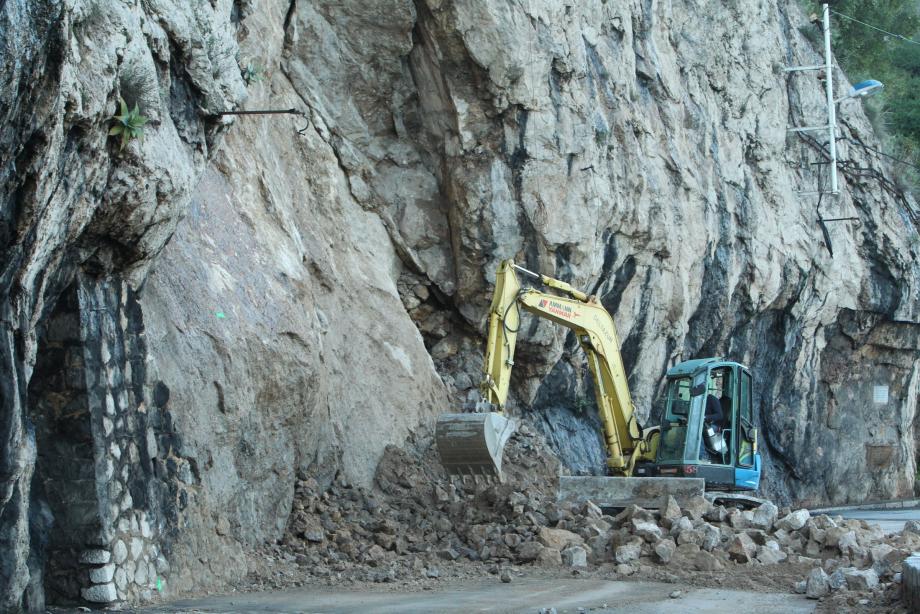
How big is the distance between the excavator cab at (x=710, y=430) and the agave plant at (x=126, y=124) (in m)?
8.34

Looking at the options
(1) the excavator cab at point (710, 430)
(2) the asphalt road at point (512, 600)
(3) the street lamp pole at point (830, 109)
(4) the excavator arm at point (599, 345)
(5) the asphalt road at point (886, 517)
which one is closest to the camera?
(2) the asphalt road at point (512, 600)

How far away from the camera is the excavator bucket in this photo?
11.5 meters

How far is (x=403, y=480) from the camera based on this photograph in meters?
13.1

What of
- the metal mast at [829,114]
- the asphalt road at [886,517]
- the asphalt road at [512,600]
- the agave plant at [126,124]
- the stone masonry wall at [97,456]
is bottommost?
the asphalt road at [886,517]

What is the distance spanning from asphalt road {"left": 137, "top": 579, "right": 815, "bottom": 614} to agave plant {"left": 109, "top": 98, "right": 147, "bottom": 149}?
Result: 137 inches

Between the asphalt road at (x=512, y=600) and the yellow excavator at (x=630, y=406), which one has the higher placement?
the yellow excavator at (x=630, y=406)

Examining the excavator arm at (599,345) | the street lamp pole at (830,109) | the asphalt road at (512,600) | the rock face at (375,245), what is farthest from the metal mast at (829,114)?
the asphalt road at (512,600)

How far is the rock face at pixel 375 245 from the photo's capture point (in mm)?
7898

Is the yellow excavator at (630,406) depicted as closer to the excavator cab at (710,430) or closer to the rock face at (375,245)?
the excavator cab at (710,430)

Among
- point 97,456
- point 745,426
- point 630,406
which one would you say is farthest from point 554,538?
point 97,456

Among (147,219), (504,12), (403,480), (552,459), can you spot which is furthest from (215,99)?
(552,459)

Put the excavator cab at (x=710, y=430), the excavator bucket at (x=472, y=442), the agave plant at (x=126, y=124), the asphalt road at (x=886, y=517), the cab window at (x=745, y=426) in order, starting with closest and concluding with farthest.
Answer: the agave plant at (x=126, y=124) → the excavator bucket at (x=472, y=442) → the excavator cab at (x=710, y=430) → the cab window at (x=745, y=426) → the asphalt road at (x=886, y=517)

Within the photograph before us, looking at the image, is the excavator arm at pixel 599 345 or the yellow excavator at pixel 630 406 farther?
the excavator arm at pixel 599 345

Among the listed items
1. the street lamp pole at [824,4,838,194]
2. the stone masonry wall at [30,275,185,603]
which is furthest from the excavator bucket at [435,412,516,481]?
the street lamp pole at [824,4,838,194]
